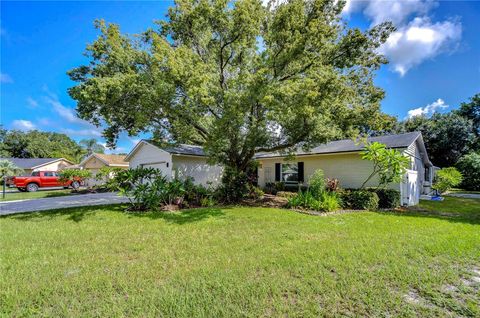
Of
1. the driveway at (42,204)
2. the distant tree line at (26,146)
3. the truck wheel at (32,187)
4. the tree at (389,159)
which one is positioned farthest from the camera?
the distant tree line at (26,146)

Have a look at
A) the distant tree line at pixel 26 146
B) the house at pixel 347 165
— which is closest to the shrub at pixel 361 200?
the house at pixel 347 165

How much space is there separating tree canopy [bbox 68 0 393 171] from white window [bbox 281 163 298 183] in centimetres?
574

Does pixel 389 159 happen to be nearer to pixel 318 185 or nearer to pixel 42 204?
pixel 318 185

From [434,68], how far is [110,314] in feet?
63.4

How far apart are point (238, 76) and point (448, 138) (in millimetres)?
29083

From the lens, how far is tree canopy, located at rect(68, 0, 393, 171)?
8836 millimetres

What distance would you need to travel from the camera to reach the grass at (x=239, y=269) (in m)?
3.01

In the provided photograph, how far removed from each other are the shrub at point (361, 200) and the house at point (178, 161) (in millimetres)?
7578

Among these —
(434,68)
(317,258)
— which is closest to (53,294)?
(317,258)

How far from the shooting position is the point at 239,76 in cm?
945

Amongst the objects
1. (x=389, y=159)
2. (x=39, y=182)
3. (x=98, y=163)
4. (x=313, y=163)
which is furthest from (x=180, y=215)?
(x=98, y=163)

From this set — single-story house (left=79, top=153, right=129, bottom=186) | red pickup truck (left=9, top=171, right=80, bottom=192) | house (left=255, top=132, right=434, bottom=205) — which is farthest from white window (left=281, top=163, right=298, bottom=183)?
single-story house (left=79, top=153, right=129, bottom=186)

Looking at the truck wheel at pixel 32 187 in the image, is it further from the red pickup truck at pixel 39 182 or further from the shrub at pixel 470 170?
the shrub at pixel 470 170

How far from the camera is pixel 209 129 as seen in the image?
11.0 m
